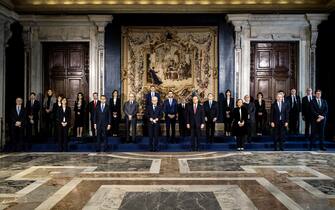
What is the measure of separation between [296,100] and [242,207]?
7.75 metres

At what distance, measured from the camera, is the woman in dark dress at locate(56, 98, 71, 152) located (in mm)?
10922

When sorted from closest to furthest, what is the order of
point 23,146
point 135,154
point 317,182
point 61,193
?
point 61,193
point 317,182
point 135,154
point 23,146

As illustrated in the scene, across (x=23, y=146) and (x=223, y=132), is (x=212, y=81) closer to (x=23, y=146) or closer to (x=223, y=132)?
(x=223, y=132)

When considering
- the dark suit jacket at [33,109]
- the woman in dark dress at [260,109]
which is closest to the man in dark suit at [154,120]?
the woman in dark dress at [260,109]

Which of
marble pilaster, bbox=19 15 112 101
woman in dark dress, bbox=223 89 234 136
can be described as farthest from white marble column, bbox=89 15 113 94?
woman in dark dress, bbox=223 89 234 136

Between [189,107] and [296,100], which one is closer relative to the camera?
[189,107]

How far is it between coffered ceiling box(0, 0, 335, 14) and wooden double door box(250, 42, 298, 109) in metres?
1.23

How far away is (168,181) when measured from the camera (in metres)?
6.65

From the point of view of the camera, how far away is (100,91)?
522 inches

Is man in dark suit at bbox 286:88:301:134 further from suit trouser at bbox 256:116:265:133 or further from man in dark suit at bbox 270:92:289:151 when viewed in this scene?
man in dark suit at bbox 270:92:289:151

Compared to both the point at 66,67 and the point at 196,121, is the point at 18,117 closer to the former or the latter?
the point at 66,67

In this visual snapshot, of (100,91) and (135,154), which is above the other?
(100,91)

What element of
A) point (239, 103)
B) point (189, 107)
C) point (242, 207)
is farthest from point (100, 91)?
point (242, 207)

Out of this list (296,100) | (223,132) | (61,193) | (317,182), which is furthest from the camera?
(223,132)
